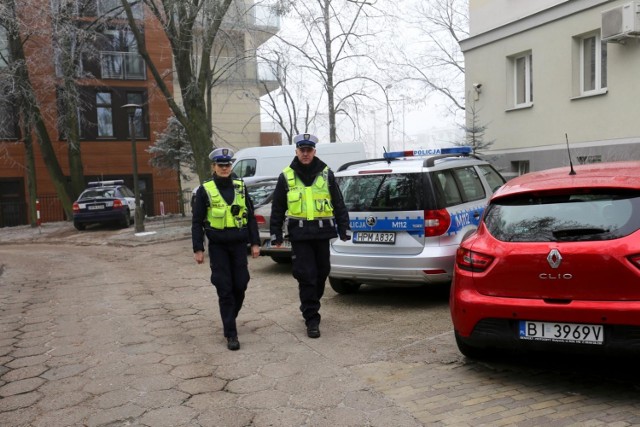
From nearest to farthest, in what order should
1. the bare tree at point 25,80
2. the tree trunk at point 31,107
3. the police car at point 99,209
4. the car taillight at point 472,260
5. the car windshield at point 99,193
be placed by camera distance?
the car taillight at point 472,260
the bare tree at point 25,80
the police car at point 99,209
the car windshield at point 99,193
the tree trunk at point 31,107

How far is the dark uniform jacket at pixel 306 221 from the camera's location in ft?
19.1

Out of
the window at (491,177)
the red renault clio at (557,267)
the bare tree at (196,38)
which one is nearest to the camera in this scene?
the red renault clio at (557,267)

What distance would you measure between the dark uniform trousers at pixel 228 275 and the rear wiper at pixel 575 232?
2.93 meters

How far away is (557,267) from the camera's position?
3.98 meters

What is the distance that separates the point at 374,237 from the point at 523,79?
33.7 ft

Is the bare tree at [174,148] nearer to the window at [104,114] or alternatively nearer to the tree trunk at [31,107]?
the window at [104,114]

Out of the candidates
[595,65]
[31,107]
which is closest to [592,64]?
[595,65]

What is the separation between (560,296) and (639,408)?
84 cm

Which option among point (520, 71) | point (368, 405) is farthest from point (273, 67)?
point (368, 405)

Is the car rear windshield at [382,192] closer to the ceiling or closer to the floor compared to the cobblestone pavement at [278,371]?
closer to the ceiling

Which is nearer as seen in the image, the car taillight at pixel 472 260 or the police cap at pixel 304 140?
the car taillight at pixel 472 260

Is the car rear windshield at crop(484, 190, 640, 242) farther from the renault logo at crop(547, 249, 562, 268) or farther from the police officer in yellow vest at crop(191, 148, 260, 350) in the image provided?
the police officer in yellow vest at crop(191, 148, 260, 350)

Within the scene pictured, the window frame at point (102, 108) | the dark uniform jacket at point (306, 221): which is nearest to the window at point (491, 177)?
the dark uniform jacket at point (306, 221)

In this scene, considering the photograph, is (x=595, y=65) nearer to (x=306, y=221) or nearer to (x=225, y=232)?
(x=306, y=221)
